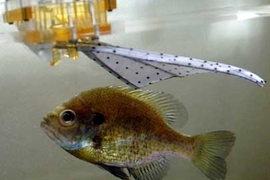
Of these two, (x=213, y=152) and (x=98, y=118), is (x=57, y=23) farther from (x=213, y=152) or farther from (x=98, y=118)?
(x=213, y=152)

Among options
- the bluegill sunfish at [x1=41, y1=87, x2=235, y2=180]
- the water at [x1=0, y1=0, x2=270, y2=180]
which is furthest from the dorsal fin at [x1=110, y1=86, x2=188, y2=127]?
the water at [x1=0, y1=0, x2=270, y2=180]

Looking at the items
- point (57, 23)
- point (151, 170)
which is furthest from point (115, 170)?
point (57, 23)

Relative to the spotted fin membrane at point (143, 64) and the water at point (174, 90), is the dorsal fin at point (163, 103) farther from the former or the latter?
the water at point (174, 90)

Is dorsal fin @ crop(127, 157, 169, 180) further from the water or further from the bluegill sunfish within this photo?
the water

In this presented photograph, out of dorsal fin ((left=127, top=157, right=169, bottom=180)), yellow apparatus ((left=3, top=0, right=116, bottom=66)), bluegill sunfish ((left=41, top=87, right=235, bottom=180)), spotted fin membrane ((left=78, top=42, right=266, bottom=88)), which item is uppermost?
yellow apparatus ((left=3, top=0, right=116, bottom=66))

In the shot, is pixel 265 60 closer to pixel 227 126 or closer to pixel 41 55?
pixel 227 126
